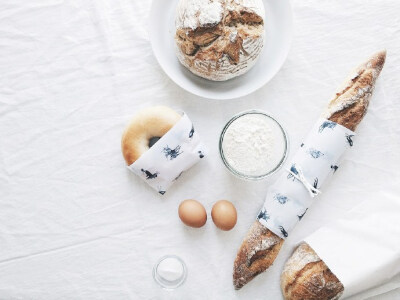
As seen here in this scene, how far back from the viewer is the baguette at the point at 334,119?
115 centimetres

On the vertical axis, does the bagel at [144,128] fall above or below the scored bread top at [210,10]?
below

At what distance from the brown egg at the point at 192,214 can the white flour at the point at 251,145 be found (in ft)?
0.46

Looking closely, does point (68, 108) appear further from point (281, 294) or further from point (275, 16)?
point (281, 294)

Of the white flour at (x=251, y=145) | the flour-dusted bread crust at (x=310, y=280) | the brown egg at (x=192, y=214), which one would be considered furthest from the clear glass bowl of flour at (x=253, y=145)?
the flour-dusted bread crust at (x=310, y=280)

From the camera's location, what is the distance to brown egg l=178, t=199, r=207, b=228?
1192mm

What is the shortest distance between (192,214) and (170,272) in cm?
16

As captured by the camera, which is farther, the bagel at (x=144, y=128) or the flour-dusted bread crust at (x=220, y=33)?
the bagel at (x=144, y=128)

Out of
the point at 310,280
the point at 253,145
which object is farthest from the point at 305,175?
the point at 310,280

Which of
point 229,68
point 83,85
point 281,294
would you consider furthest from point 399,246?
point 83,85

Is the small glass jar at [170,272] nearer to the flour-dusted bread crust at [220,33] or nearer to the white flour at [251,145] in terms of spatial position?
the white flour at [251,145]

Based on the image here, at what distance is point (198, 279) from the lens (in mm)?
1248

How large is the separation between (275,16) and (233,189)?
45 cm

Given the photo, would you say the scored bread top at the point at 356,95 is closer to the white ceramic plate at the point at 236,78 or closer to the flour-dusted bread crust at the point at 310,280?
the white ceramic plate at the point at 236,78

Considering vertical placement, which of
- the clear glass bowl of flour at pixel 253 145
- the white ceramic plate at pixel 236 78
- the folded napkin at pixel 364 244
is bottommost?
the folded napkin at pixel 364 244
